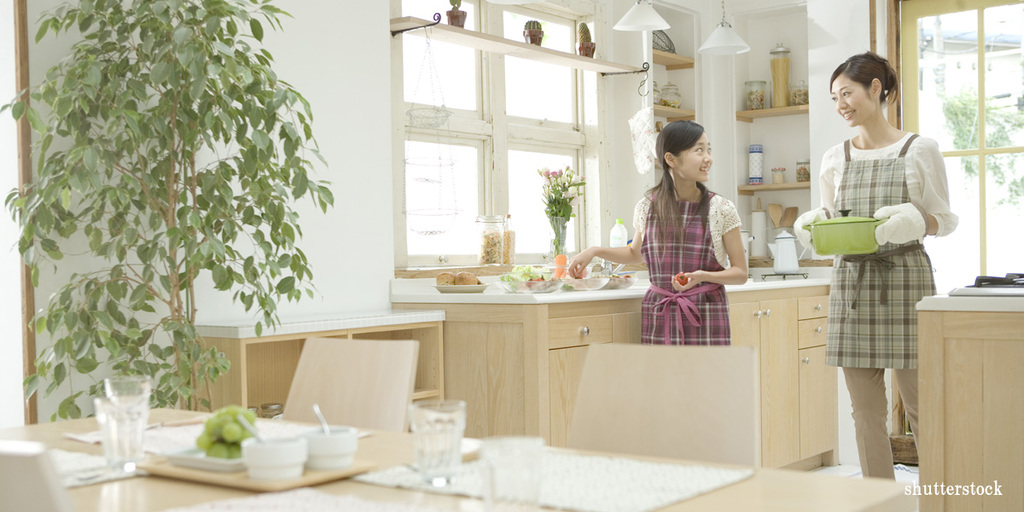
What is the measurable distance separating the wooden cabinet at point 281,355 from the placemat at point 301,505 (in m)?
1.76

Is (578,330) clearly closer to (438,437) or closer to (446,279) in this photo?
(446,279)

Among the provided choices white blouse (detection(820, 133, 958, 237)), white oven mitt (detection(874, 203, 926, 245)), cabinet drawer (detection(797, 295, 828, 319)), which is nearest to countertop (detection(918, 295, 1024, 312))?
white oven mitt (detection(874, 203, 926, 245))

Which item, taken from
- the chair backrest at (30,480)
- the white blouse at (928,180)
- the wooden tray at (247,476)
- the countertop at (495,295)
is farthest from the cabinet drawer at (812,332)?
the chair backrest at (30,480)

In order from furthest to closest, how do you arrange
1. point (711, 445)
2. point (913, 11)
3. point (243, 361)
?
point (913, 11) < point (243, 361) < point (711, 445)

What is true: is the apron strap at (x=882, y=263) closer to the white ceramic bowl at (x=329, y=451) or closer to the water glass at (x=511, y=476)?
the white ceramic bowl at (x=329, y=451)

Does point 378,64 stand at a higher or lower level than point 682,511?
higher

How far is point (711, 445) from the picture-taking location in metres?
1.62

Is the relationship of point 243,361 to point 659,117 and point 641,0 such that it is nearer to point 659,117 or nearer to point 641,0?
point 641,0

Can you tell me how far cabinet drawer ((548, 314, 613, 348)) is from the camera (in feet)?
11.1

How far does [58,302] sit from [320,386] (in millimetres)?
978

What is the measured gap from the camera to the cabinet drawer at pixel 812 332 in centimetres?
446

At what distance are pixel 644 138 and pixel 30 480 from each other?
4388 millimetres

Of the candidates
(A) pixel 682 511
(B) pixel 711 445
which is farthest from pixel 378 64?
(A) pixel 682 511

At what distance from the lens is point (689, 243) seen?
3303 mm
